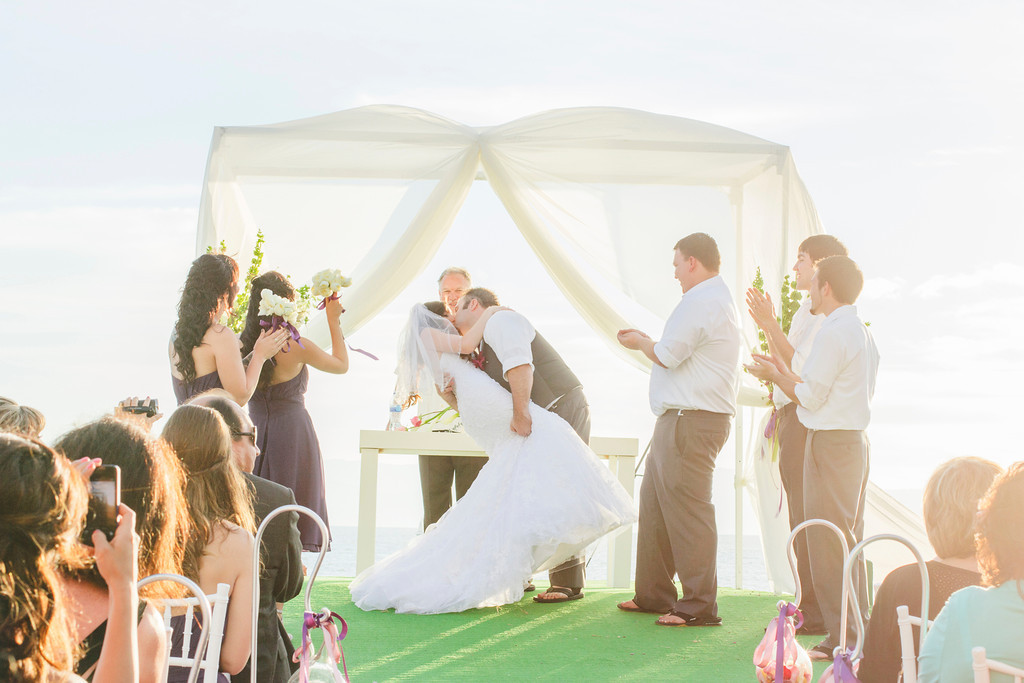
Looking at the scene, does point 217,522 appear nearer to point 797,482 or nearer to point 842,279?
point 842,279

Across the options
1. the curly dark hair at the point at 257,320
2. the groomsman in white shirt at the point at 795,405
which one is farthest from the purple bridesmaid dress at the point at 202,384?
the groomsman in white shirt at the point at 795,405

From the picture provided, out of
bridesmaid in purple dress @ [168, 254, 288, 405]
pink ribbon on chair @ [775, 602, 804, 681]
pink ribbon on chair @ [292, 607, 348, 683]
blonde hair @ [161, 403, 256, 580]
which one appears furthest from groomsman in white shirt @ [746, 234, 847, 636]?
pink ribbon on chair @ [292, 607, 348, 683]

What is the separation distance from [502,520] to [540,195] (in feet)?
6.05

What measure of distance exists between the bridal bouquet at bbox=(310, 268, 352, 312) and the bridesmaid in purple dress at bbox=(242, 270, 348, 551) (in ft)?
1.22

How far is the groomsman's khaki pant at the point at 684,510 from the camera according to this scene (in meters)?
4.08

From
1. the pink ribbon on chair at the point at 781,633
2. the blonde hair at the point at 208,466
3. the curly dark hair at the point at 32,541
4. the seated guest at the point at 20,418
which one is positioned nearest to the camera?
the curly dark hair at the point at 32,541

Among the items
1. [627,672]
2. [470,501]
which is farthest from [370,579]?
[627,672]

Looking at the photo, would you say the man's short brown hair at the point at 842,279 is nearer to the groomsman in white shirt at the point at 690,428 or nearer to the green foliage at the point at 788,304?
the groomsman in white shirt at the point at 690,428

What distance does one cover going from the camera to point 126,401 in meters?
3.29

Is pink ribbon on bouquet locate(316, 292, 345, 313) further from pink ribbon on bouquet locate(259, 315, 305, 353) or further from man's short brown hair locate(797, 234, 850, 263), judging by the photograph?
man's short brown hair locate(797, 234, 850, 263)

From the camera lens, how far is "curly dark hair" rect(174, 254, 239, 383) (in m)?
3.74

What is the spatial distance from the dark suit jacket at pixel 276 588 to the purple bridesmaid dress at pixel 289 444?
1.79 metres

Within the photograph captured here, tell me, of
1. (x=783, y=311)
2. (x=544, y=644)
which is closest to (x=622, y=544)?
(x=783, y=311)

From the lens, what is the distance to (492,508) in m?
4.30
